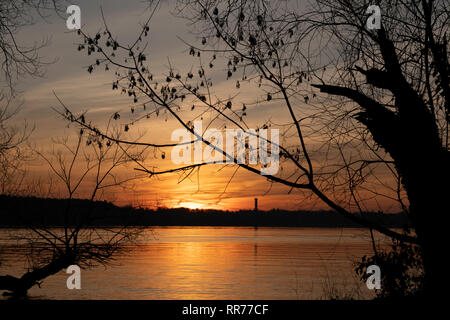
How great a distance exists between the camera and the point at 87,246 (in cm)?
1479

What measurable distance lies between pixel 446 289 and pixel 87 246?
34.8 feet

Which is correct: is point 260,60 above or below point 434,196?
above

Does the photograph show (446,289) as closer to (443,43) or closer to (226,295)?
(443,43)

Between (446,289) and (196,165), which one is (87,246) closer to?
(196,165)

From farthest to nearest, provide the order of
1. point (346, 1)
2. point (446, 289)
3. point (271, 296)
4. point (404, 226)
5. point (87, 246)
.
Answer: point (271, 296) → point (87, 246) → point (404, 226) → point (346, 1) → point (446, 289)

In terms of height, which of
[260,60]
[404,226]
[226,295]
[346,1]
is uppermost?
[346,1]

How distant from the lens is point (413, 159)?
7414 millimetres

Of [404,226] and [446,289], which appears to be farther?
[404,226]
